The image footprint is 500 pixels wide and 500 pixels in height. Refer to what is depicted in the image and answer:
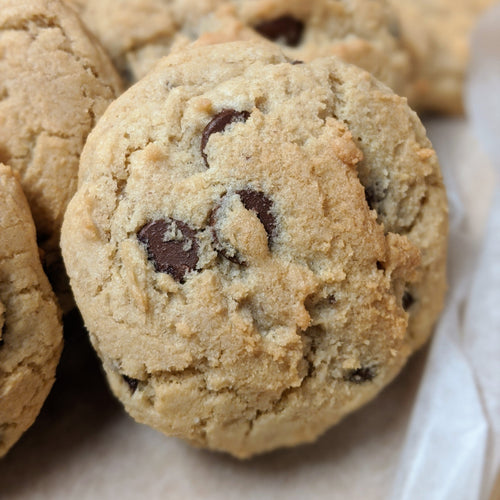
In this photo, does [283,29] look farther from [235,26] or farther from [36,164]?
[36,164]

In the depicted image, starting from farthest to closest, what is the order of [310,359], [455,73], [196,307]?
[455,73], [310,359], [196,307]

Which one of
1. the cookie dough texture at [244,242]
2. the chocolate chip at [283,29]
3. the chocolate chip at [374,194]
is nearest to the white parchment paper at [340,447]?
the cookie dough texture at [244,242]

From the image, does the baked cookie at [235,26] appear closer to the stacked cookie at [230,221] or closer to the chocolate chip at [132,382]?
the stacked cookie at [230,221]

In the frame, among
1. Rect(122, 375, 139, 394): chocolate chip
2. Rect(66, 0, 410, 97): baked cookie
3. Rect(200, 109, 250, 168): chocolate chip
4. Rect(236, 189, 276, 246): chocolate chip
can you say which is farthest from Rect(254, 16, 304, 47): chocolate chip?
Rect(122, 375, 139, 394): chocolate chip

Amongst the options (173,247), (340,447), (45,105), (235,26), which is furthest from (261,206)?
(340,447)

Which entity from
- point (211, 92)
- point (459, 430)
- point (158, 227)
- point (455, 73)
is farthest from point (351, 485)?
point (455, 73)

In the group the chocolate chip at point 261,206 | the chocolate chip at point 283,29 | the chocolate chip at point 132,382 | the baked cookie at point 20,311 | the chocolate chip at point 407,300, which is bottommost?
the chocolate chip at point 132,382

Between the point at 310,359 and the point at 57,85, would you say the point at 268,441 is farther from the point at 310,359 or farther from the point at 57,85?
the point at 57,85

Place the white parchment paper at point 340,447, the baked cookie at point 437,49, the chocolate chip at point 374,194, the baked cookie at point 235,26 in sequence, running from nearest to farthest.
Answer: the chocolate chip at point 374,194
the white parchment paper at point 340,447
the baked cookie at point 235,26
the baked cookie at point 437,49
